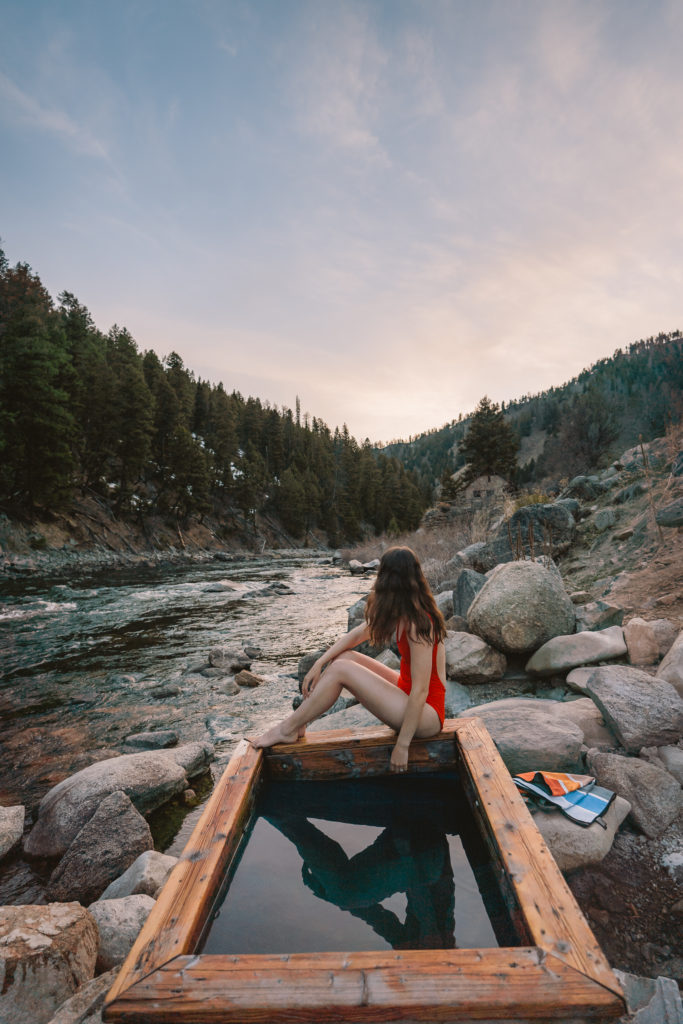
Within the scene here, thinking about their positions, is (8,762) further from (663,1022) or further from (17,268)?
(17,268)

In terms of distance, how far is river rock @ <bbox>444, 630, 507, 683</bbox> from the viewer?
488 centimetres

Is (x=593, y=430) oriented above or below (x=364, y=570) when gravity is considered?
above

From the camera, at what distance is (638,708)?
3.26m

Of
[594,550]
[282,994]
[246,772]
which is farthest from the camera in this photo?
[594,550]

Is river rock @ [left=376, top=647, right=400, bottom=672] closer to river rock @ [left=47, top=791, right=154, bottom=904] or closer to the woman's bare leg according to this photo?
the woman's bare leg

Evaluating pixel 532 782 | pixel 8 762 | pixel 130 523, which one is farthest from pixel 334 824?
pixel 130 523

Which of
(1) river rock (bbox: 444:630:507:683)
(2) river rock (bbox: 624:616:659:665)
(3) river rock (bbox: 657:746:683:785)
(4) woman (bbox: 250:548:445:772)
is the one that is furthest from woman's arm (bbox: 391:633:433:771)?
(2) river rock (bbox: 624:616:659:665)

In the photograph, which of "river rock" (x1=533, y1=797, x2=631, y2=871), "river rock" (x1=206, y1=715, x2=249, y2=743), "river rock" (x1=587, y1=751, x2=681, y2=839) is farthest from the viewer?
"river rock" (x1=206, y1=715, x2=249, y2=743)

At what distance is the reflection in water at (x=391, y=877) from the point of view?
1.90m

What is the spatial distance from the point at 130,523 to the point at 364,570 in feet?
53.0

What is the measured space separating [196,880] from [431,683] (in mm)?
1594

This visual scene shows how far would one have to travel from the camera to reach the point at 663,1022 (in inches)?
59.2

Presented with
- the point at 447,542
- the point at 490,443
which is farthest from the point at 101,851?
the point at 490,443

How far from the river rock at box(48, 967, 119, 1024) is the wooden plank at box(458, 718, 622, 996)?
149 cm
